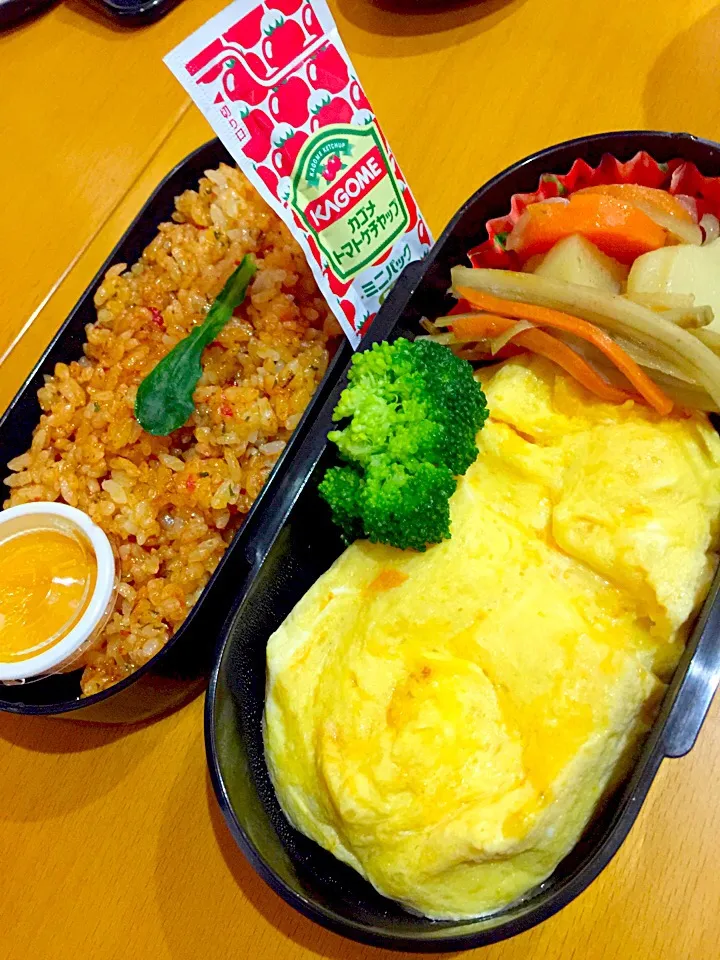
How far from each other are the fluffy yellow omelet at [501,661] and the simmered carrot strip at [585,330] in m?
0.04

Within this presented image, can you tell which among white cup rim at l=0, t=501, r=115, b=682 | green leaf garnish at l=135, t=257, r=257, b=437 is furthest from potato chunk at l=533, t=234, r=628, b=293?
white cup rim at l=0, t=501, r=115, b=682

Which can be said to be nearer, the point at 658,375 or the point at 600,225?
the point at 658,375

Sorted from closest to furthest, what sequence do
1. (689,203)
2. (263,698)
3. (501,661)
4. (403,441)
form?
(501,661) < (403,441) < (263,698) < (689,203)

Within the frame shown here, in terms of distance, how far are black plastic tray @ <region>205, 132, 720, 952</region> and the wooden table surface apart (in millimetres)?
180

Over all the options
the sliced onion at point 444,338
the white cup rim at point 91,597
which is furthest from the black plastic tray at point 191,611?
the sliced onion at point 444,338

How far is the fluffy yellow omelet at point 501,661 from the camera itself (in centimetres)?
106

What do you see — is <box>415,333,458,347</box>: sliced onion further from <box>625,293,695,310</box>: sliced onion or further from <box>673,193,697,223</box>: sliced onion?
<box>673,193,697,223</box>: sliced onion

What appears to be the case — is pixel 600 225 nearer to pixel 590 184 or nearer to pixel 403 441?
pixel 590 184

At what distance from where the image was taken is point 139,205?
2.05 m

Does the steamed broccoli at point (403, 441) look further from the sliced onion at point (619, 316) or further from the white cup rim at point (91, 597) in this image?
the white cup rim at point (91, 597)

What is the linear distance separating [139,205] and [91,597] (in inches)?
46.5

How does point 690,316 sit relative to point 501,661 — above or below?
above

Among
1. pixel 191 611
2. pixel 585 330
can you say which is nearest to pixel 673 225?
pixel 585 330

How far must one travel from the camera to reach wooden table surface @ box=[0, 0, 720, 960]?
1268 mm
